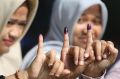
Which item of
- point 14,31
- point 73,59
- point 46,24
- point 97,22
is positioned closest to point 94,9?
point 97,22

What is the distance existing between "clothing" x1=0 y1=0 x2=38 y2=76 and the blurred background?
0.30 meters

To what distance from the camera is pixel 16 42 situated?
2223 millimetres

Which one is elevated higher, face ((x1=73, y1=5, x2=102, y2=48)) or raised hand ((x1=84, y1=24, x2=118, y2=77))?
raised hand ((x1=84, y1=24, x2=118, y2=77))

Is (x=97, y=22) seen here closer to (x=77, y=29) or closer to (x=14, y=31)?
(x=77, y=29)

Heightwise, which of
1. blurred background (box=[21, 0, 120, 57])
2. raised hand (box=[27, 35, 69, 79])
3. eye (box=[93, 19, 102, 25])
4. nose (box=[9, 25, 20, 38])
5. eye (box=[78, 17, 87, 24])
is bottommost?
blurred background (box=[21, 0, 120, 57])

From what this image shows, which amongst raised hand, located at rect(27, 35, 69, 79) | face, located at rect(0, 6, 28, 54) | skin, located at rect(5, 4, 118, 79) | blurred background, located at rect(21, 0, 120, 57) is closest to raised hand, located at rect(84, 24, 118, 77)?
skin, located at rect(5, 4, 118, 79)

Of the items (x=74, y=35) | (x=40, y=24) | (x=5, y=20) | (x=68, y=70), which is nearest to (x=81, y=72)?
(x=68, y=70)

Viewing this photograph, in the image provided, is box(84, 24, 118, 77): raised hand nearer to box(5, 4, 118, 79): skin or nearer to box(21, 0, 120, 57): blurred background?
box(5, 4, 118, 79): skin

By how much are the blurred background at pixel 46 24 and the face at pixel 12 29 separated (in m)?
0.50

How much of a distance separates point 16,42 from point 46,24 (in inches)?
22.5

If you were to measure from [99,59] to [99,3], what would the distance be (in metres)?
1.08

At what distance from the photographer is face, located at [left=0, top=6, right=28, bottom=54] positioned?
203 centimetres

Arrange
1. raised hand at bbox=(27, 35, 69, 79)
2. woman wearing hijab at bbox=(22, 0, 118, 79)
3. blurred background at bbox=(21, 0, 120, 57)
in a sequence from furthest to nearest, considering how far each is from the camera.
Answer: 1. blurred background at bbox=(21, 0, 120, 57)
2. woman wearing hijab at bbox=(22, 0, 118, 79)
3. raised hand at bbox=(27, 35, 69, 79)

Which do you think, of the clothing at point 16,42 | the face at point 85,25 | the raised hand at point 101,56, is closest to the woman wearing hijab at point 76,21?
the face at point 85,25
